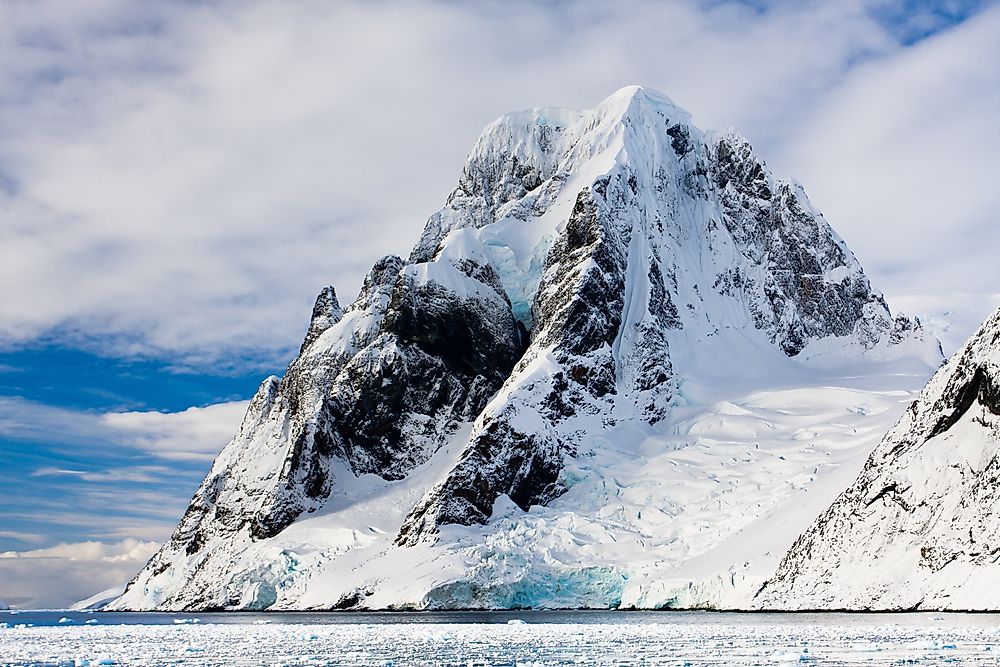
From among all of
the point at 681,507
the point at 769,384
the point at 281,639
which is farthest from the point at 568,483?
the point at 281,639

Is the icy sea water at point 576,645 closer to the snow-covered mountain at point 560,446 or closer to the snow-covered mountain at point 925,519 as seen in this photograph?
the snow-covered mountain at point 925,519

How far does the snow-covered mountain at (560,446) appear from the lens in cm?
13275

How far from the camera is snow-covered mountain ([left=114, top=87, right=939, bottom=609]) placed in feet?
436

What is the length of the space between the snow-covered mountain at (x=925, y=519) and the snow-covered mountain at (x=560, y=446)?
32.6 ft

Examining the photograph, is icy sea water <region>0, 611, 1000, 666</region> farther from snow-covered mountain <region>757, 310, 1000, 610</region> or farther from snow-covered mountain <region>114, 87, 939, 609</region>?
snow-covered mountain <region>114, 87, 939, 609</region>

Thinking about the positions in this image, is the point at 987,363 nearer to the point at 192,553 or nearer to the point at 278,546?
the point at 278,546

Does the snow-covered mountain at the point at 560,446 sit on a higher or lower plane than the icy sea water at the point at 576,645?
higher

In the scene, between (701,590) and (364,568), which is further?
(364,568)

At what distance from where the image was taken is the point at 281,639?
70500mm

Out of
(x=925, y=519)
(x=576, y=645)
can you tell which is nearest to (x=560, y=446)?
(x=925, y=519)

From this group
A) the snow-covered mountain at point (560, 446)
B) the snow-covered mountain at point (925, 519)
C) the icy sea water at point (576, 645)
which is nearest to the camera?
the icy sea water at point (576, 645)

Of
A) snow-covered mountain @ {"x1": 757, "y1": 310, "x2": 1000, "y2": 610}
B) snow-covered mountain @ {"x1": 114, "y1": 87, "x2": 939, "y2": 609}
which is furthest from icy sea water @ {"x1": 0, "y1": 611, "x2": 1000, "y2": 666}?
snow-covered mountain @ {"x1": 114, "y1": 87, "x2": 939, "y2": 609}

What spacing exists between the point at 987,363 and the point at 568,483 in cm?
7216

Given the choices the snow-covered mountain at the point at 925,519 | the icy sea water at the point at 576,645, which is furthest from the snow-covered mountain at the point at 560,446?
the icy sea water at the point at 576,645
